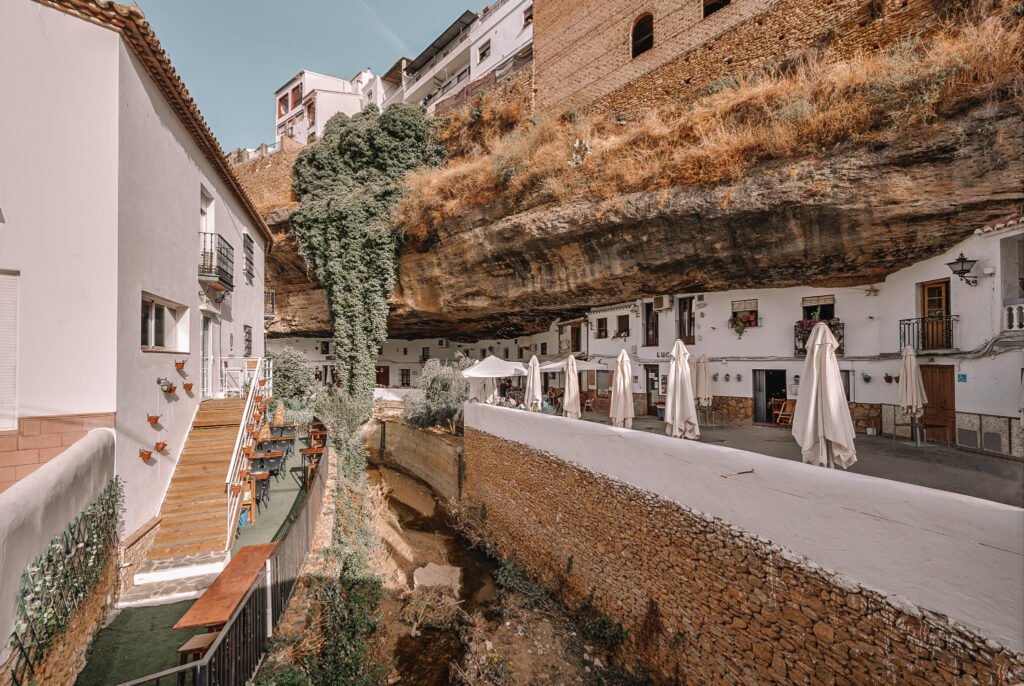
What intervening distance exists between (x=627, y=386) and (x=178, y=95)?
9627 mm

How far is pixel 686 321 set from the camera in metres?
14.2

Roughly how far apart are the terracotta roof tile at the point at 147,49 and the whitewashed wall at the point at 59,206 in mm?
183

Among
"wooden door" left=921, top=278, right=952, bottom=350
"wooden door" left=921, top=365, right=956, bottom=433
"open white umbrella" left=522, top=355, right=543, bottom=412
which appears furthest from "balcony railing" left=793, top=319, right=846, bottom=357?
"open white umbrella" left=522, top=355, right=543, bottom=412

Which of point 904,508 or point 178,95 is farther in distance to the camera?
point 178,95

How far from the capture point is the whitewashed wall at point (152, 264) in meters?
5.62

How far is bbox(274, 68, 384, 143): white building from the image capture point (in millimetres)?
34562

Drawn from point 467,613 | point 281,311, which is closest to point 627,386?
point 467,613

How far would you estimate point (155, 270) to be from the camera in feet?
21.6

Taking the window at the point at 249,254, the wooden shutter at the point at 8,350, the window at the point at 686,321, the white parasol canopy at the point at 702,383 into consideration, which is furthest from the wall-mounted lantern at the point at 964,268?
the window at the point at 249,254

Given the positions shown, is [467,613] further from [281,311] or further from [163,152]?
[281,311]

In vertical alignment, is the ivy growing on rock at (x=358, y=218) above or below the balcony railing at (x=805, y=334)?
above

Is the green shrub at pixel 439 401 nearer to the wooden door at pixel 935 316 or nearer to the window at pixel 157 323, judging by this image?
the window at pixel 157 323

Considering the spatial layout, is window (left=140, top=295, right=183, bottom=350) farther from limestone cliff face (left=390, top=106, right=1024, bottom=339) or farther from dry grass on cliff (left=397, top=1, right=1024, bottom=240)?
dry grass on cliff (left=397, top=1, right=1024, bottom=240)

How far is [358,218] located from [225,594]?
50.2 feet
